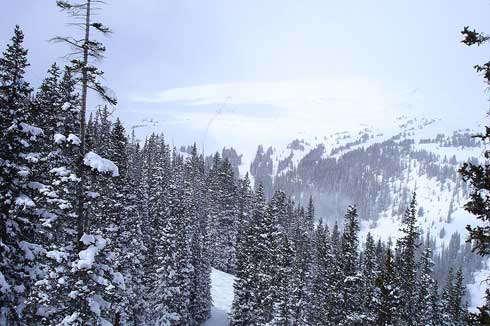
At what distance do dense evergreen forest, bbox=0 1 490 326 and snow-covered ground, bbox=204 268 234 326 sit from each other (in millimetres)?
3131

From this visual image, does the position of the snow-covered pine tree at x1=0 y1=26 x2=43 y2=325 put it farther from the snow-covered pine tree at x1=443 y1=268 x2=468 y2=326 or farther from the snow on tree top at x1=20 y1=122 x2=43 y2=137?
the snow-covered pine tree at x1=443 y1=268 x2=468 y2=326

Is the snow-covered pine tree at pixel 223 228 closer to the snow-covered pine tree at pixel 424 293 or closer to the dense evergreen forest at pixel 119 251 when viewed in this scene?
the dense evergreen forest at pixel 119 251

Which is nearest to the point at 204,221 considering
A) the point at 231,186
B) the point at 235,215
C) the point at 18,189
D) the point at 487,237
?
the point at 235,215

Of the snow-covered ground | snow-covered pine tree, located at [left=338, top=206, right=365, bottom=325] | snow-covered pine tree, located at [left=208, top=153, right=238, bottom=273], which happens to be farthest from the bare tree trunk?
snow-covered pine tree, located at [left=208, top=153, right=238, bottom=273]

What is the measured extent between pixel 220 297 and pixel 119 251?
35.4m

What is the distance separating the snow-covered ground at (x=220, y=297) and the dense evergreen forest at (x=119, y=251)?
3131mm

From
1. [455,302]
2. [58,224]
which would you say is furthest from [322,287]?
[58,224]

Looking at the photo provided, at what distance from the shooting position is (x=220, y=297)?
64875mm

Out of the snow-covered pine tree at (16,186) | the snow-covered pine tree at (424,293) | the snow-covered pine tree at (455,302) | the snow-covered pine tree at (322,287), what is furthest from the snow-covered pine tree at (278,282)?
the snow-covered pine tree at (16,186)

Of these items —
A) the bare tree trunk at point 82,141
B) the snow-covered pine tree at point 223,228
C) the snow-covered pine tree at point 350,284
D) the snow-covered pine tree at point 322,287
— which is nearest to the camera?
the bare tree trunk at point 82,141

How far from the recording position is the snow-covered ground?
56.9 metres

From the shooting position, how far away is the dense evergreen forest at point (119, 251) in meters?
15.2

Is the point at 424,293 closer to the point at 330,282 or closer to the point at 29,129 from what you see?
the point at 330,282

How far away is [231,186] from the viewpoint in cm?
9119
